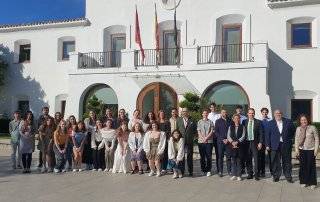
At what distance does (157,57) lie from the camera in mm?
21656

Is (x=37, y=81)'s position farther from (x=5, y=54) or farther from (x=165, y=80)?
(x=165, y=80)

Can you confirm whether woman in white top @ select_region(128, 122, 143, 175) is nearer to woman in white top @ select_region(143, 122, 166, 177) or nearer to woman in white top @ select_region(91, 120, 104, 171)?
woman in white top @ select_region(143, 122, 166, 177)

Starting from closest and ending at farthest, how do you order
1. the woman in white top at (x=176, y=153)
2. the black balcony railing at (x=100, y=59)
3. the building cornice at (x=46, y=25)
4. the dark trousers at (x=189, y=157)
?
the woman in white top at (x=176, y=153), the dark trousers at (x=189, y=157), the black balcony railing at (x=100, y=59), the building cornice at (x=46, y=25)

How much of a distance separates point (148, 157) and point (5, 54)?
17.2 meters

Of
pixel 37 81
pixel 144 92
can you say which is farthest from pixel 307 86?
pixel 37 81

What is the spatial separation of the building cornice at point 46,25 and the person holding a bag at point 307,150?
1603cm

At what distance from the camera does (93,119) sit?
14.2 meters

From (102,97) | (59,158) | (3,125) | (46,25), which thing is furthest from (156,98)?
(3,125)

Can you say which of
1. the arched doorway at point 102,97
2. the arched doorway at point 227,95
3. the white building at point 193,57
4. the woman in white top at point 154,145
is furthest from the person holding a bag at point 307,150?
the arched doorway at point 102,97

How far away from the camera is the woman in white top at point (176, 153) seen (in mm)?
12258

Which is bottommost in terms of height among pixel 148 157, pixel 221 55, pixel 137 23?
pixel 148 157

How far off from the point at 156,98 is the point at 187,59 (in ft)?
7.80

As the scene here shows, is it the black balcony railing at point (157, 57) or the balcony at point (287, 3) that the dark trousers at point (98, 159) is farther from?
the balcony at point (287, 3)

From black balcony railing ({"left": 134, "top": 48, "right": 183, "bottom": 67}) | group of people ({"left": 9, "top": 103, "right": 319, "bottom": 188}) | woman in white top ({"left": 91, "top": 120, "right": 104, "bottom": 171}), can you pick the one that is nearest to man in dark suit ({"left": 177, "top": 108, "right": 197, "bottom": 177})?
group of people ({"left": 9, "top": 103, "right": 319, "bottom": 188})
